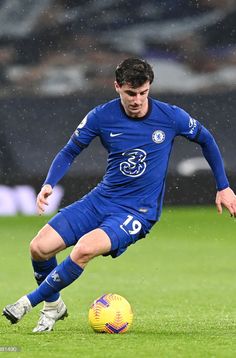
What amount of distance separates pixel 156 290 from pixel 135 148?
11.9ft

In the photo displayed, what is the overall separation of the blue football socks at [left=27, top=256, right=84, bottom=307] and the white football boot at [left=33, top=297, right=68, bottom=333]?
0.86 feet

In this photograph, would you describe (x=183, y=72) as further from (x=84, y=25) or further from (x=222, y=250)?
(x=222, y=250)

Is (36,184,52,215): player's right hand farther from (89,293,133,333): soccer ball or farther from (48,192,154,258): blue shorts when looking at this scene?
(89,293,133,333): soccer ball

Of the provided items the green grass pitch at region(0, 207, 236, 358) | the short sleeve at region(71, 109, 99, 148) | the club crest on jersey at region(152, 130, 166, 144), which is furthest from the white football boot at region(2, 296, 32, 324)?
the club crest on jersey at region(152, 130, 166, 144)

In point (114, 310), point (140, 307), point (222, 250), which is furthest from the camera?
point (222, 250)

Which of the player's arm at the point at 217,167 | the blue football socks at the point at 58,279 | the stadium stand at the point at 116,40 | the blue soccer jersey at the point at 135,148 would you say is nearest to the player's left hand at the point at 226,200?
the player's arm at the point at 217,167

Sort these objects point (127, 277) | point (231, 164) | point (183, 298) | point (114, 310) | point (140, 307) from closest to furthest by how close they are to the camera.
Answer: point (114, 310), point (140, 307), point (183, 298), point (127, 277), point (231, 164)

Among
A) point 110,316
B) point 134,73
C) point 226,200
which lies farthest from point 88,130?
point 110,316

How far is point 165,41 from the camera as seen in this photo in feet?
55.7

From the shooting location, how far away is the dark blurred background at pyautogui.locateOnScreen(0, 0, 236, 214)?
16.6 m

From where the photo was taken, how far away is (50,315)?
7.46 m

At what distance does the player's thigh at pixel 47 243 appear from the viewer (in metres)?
7.23

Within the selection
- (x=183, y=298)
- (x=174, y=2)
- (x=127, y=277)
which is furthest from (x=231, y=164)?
(x=183, y=298)

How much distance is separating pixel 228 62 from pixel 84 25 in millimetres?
2299
